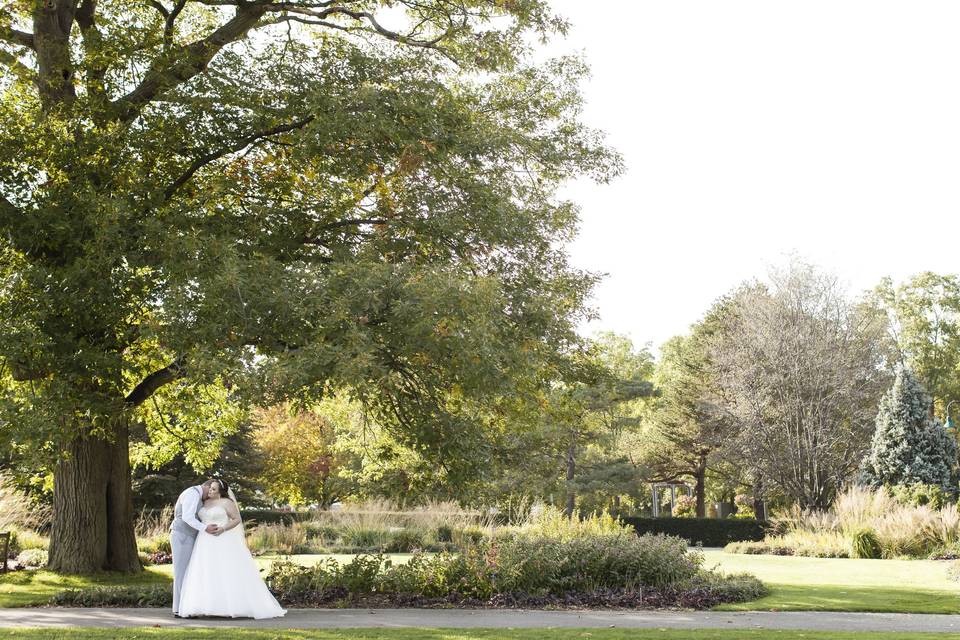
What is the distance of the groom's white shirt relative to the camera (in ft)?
36.0

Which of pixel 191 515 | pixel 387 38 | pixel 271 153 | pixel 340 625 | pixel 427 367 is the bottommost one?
pixel 340 625

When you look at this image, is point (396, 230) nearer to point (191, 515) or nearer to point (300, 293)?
point (300, 293)

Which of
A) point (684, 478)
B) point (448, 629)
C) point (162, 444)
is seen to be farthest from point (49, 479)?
point (684, 478)

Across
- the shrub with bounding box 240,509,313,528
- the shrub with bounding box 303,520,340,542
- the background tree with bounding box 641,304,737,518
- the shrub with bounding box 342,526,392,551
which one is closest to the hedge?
the background tree with bounding box 641,304,737,518

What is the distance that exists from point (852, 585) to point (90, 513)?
12276 mm

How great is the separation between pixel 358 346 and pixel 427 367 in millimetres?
1485

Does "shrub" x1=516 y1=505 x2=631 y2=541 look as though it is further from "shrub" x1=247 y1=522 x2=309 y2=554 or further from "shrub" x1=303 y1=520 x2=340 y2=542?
"shrub" x1=303 y1=520 x2=340 y2=542

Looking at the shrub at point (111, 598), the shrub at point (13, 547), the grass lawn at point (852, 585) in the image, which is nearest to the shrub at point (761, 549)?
the grass lawn at point (852, 585)

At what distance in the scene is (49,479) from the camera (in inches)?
709

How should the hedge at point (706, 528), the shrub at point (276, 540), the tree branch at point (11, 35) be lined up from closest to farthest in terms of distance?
the tree branch at point (11, 35) < the shrub at point (276, 540) < the hedge at point (706, 528)

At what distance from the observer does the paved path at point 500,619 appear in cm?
1006

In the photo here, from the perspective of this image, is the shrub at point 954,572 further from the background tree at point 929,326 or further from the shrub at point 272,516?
A: the background tree at point 929,326

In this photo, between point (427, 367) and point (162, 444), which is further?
point (162, 444)

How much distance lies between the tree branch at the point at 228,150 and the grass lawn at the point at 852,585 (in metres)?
9.00
